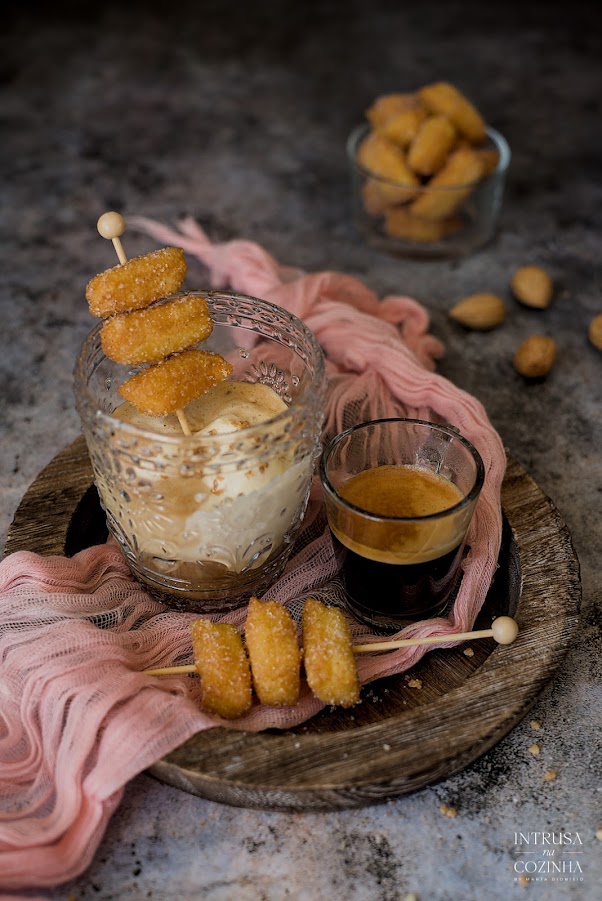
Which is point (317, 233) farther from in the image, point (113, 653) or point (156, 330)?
point (113, 653)

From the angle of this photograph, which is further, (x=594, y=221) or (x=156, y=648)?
(x=594, y=221)

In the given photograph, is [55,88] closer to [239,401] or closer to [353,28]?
[353,28]

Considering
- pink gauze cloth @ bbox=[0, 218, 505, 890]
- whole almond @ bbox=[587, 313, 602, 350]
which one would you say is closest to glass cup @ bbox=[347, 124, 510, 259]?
whole almond @ bbox=[587, 313, 602, 350]

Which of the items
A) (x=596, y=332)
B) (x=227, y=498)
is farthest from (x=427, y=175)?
(x=227, y=498)

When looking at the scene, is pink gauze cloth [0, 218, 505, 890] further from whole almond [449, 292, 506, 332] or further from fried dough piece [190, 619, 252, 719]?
whole almond [449, 292, 506, 332]

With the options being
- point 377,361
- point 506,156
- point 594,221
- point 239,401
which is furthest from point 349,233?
point 239,401

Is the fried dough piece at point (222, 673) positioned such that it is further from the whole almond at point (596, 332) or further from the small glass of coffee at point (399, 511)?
the whole almond at point (596, 332)

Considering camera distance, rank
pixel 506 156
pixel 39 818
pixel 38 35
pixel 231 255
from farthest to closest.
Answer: pixel 38 35, pixel 506 156, pixel 231 255, pixel 39 818
